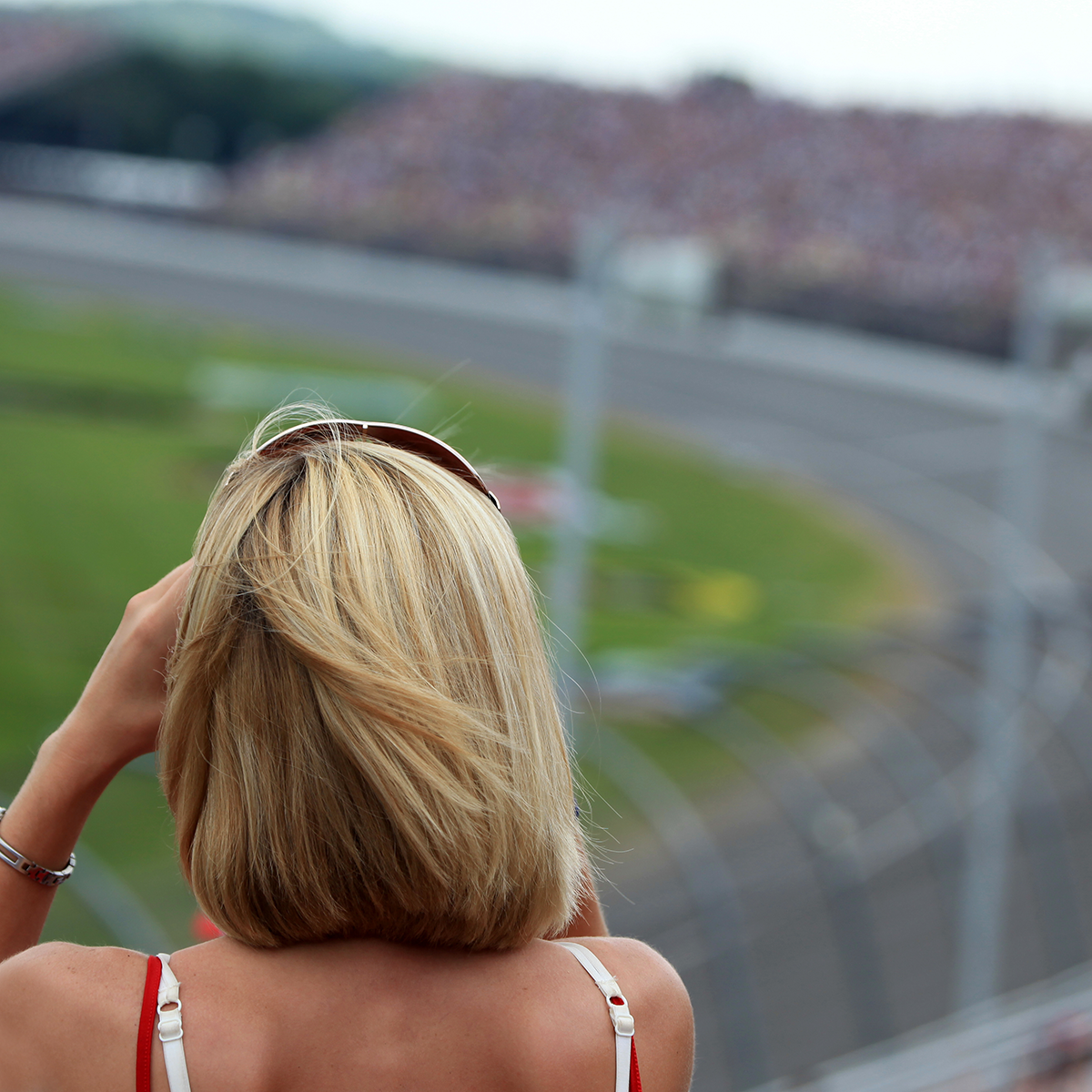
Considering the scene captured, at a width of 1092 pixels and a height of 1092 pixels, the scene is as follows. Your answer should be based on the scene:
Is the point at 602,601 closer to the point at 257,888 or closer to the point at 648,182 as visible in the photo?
the point at 257,888

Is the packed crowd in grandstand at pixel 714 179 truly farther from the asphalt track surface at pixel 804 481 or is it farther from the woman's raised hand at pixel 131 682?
the woman's raised hand at pixel 131 682

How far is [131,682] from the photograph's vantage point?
0.95 metres

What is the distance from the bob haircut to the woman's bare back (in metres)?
0.02

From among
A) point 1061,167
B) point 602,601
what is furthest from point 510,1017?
point 1061,167

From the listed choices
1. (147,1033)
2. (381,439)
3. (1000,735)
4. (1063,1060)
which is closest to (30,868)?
(147,1033)

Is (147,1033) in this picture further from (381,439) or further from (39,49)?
(39,49)

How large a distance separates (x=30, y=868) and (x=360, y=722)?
291 millimetres

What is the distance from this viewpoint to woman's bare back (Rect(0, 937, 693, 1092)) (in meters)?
0.80

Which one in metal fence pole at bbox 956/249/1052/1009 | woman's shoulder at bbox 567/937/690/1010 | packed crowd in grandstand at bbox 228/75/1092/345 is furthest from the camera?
packed crowd in grandstand at bbox 228/75/1092/345

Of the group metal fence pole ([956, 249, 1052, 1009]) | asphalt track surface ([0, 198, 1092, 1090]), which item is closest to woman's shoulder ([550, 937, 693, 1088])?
asphalt track surface ([0, 198, 1092, 1090])

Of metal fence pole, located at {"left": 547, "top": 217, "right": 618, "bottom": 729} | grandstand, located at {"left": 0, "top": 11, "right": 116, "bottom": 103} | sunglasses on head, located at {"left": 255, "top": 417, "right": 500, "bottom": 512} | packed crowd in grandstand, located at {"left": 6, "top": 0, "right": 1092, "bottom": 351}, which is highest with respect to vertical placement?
grandstand, located at {"left": 0, "top": 11, "right": 116, "bottom": 103}

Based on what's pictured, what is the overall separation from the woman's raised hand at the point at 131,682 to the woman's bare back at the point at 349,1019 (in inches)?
6.3

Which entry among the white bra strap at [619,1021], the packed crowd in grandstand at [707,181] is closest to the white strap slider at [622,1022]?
the white bra strap at [619,1021]

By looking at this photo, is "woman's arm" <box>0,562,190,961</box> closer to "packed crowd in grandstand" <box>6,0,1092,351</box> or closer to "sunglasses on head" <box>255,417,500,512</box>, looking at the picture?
"sunglasses on head" <box>255,417,500,512</box>
